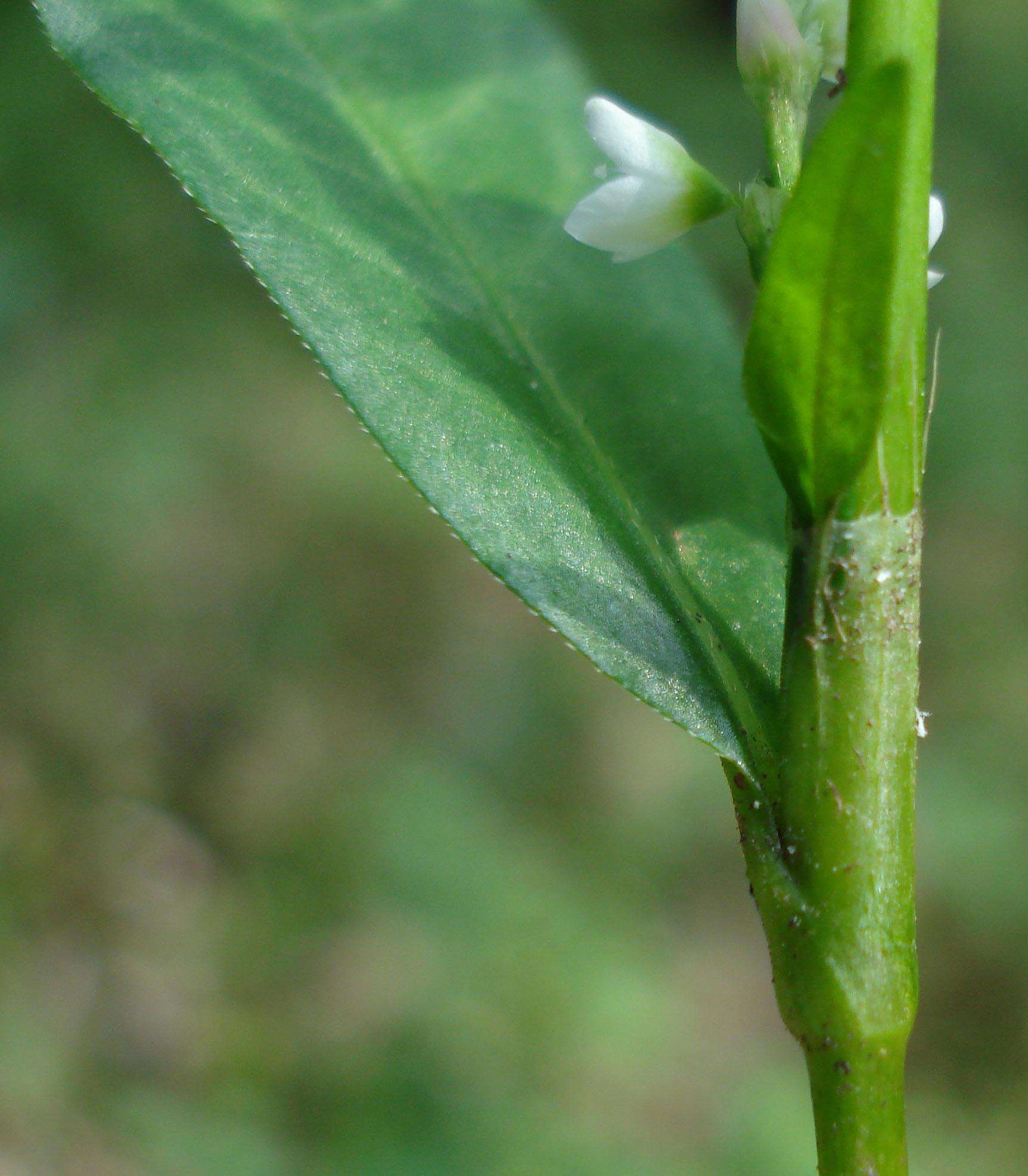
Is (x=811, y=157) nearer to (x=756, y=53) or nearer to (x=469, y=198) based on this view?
(x=756, y=53)

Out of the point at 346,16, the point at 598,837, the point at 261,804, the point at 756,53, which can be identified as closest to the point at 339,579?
the point at 261,804

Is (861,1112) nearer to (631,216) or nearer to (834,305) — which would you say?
(834,305)

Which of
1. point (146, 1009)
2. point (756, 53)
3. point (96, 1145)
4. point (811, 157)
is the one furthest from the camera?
point (146, 1009)

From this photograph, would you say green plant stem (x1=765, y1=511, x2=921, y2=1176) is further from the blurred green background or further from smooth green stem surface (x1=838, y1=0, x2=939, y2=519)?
the blurred green background

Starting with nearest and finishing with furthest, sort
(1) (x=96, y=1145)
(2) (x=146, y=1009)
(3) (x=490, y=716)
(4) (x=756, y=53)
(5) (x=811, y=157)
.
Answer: (5) (x=811, y=157)
(4) (x=756, y=53)
(1) (x=96, y=1145)
(2) (x=146, y=1009)
(3) (x=490, y=716)

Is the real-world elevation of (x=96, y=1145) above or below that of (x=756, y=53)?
below

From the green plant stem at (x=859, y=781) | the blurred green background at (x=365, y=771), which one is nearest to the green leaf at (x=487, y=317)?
the green plant stem at (x=859, y=781)

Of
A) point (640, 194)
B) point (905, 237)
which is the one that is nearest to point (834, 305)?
point (905, 237)
